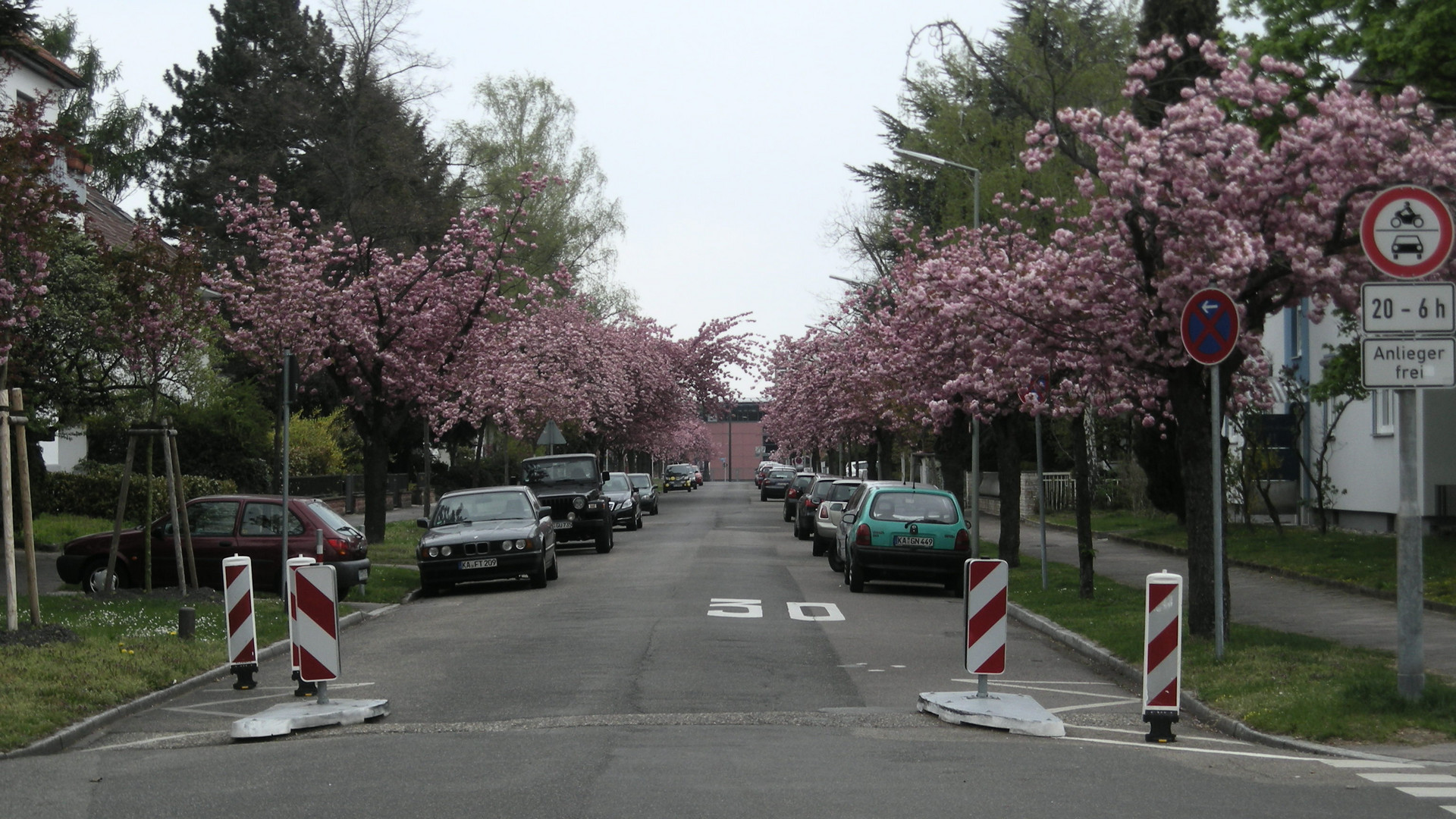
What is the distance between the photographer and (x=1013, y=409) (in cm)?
2230

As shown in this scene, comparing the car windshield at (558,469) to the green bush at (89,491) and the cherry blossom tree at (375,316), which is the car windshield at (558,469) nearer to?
the cherry blossom tree at (375,316)

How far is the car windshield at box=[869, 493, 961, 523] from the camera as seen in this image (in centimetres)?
2152

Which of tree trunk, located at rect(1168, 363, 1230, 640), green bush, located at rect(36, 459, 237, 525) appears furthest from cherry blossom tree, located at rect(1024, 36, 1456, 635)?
green bush, located at rect(36, 459, 237, 525)

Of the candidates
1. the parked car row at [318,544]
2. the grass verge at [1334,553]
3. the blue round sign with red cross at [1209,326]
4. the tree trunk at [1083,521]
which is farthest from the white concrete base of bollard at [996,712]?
the parked car row at [318,544]

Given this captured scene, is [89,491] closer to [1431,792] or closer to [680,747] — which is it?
[680,747]

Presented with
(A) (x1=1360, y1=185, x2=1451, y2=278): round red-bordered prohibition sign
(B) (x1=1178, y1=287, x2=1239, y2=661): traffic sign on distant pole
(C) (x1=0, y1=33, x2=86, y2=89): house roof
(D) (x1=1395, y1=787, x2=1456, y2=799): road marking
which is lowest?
(D) (x1=1395, y1=787, x2=1456, y2=799): road marking

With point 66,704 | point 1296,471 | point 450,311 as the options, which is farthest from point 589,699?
point 1296,471

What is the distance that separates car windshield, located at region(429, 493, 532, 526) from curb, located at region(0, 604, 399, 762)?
23.6 feet

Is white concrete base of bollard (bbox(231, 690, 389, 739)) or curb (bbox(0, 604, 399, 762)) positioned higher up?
white concrete base of bollard (bbox(231, 690, 389, 739))

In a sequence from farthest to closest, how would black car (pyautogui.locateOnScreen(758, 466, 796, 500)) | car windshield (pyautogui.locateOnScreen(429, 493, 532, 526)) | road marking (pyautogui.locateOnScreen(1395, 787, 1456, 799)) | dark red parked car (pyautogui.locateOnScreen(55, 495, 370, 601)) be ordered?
black car (pyautogui.locateOnScreen(758, 466, 796, 500))
car windshield (pyautogui.locateOnScreen(429, 493, 532, 526))
dark red parked car (pyautogui.locateOnScreen(55, 495, 370, 601))
road marking (pyautogui.locateOnScreen(1395, 787, 1456, 799))

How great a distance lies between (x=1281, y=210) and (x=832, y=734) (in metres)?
6.89

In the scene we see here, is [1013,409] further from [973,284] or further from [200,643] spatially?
[200,643]

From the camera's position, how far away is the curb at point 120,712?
9.96 meters

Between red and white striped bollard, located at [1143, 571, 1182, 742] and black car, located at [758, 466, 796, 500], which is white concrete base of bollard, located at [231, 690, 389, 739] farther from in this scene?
black car, located at [758, 466, 796, 500]
